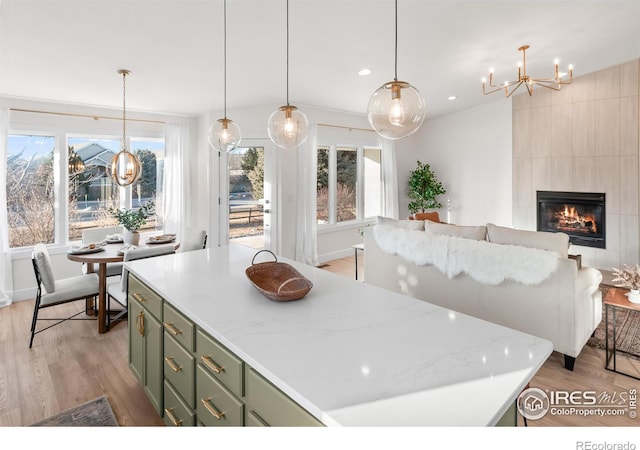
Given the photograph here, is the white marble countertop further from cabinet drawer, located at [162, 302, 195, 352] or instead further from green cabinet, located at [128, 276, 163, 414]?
green cabinet, located at [128, 276, 163, 414]

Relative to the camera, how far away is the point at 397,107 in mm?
1720

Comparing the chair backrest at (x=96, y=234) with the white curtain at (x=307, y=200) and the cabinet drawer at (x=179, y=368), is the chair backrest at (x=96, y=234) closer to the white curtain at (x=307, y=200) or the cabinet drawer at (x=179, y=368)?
the white curtain at (x=307, y=200)

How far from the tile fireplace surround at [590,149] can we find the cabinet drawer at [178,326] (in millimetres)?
6016

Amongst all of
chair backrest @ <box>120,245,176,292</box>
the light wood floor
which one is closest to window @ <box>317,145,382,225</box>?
chair backrest @ <box>120,245,176,292</box>

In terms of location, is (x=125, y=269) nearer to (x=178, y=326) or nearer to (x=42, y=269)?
(x=42, y=269)

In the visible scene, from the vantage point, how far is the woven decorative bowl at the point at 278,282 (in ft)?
5.69

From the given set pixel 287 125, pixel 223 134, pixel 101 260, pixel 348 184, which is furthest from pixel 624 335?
pixel 101 260

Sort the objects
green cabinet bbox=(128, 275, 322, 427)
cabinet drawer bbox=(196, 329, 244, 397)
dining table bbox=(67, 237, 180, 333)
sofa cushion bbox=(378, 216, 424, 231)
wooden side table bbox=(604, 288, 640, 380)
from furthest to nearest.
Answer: sofa cushion bbox=(378, 216, 424, 231)
dining table bbox=(67, 237, 180, 333)
wooden side table bbox=(604, 288, 640, 380)
cabinet drawer bbox=(196, 329, 244, 397)
green cabinet bbox=(128, 275, 322, 427)

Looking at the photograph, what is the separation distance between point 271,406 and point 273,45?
323cm

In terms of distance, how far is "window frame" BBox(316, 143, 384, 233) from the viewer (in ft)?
21.5

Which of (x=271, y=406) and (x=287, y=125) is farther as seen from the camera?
(x=287, y=125)

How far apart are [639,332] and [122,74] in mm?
5480

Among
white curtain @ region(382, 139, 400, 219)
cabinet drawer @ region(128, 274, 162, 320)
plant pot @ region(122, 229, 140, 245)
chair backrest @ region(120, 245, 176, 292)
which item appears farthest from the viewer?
white curtain @ region(382, 139, 400, 219)
